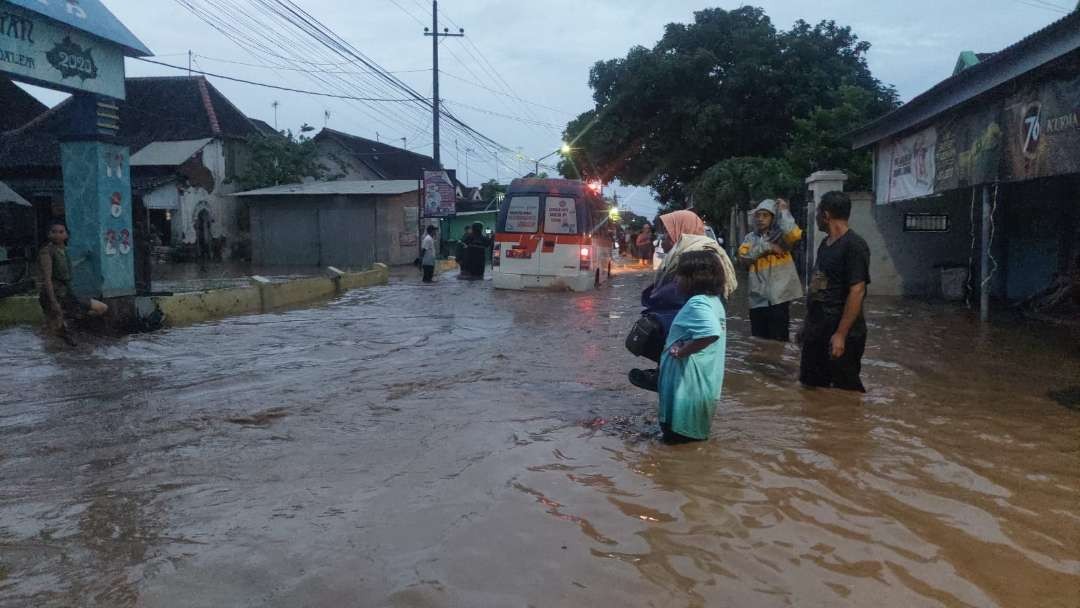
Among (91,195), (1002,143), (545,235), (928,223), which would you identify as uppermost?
(1002,143)

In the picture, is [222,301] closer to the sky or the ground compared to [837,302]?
closer to the ground

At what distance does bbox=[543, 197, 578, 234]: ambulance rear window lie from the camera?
15938mm

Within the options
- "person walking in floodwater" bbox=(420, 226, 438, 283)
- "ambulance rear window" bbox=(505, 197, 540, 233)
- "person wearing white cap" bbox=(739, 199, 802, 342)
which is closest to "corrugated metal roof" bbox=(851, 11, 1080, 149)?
"person wearing white cap" bbox=(739, 199, 802, 342)

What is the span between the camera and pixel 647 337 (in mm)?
5070

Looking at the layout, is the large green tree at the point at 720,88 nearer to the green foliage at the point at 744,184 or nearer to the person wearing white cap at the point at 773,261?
the green foliage at the point at 744,184

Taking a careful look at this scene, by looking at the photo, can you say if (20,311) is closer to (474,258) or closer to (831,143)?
(474,258)

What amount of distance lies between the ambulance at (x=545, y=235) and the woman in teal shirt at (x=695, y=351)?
11202 mm

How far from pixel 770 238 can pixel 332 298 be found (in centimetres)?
1034

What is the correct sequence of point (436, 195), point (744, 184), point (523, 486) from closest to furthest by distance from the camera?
point (523, 486)
point (744, 184)
point (436, 195)

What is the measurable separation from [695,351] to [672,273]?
72 cm

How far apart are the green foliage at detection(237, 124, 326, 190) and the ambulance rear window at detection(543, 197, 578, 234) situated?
66.4 feet

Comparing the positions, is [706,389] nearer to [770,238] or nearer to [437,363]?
[770,238]

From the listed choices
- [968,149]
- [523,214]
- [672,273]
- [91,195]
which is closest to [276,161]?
[523,214]

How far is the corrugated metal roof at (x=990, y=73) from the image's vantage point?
848cm
